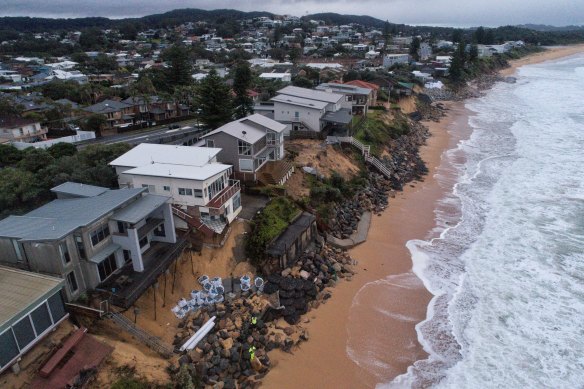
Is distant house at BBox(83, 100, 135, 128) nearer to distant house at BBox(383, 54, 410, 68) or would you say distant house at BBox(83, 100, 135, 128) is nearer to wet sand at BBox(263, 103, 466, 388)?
wet sand at BBox(263, 103, 466, 388)

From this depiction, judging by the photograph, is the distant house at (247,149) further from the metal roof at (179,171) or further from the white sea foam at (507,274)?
the white sea foam at (507,274)

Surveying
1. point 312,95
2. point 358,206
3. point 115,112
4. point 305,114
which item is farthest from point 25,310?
point 115,112

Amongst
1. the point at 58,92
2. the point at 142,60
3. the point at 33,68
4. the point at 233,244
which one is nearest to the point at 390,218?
the point at 233,244

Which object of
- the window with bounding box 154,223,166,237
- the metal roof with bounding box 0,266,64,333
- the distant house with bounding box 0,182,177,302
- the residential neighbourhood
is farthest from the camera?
the window with bounding box 154,223,166,237

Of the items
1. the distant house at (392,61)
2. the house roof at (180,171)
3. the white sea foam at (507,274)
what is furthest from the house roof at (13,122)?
the distant house at (392,61)

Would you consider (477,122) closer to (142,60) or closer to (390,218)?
(390,218)

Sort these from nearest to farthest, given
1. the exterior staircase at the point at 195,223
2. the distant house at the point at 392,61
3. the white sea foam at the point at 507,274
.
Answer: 1. the white sea foam at the point at 507,274
2. the exterior staircase at the point at 195,223
3. the distant house at the point at 392,61

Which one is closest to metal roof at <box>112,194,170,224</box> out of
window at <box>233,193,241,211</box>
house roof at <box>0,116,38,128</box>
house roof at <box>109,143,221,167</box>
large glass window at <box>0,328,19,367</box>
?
house roof at <box>109,143,221,167</box>
